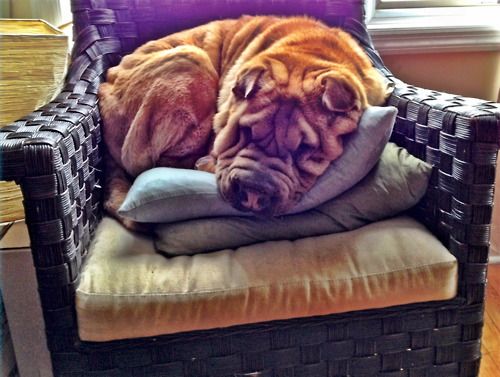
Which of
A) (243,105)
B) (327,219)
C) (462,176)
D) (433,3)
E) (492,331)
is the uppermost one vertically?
(433,3)

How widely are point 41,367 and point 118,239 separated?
49 centimetres

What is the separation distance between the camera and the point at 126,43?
163 centimetres

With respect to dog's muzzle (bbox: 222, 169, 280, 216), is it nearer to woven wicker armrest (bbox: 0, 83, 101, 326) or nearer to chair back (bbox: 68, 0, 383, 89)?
woven wicker armrest (bbox: 0, 83, 101, 326)

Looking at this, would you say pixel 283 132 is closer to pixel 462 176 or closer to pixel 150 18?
pixel 462 176

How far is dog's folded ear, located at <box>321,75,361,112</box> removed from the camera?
3.95ft

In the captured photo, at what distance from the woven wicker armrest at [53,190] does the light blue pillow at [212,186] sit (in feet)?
0.43

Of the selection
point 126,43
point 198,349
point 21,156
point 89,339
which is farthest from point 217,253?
point 126,43

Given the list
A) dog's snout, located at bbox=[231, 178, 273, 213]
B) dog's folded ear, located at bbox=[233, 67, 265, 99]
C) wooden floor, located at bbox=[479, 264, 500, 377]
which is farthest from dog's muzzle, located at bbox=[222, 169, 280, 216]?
wooden floor, located at bbox=[479, 264, 500, 377]

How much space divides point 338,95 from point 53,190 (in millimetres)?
675

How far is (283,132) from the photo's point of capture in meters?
1.20

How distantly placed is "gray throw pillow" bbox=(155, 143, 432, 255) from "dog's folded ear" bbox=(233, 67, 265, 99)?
1.03 ft

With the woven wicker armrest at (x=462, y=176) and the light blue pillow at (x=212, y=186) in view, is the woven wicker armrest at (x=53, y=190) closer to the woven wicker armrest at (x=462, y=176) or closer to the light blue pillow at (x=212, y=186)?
the light blue pillow at (x=212, y=186)

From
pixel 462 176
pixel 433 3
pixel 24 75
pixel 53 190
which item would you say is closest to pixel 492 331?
pixel 462 176

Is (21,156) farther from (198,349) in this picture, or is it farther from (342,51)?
(342,51)
